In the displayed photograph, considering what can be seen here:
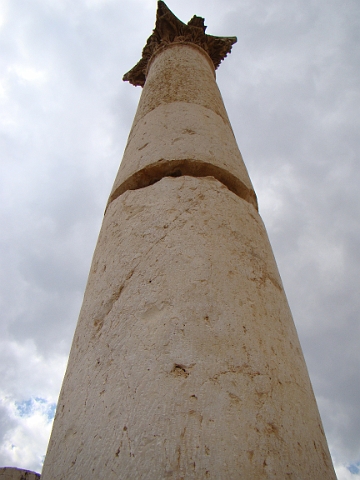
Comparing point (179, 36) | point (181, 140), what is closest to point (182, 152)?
point (181, 140)

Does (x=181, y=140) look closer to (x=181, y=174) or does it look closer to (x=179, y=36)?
(x=181, y=174)

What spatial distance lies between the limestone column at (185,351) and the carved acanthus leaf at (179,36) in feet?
10.6

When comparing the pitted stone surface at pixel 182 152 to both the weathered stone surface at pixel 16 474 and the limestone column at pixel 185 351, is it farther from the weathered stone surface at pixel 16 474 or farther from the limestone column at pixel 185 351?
the weathered stone surface at pixel 16 474

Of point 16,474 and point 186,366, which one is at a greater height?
point 186,366

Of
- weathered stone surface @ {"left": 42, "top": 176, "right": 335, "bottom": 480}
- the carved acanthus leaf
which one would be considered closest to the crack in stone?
weathered stone surface @ {"left": 42, "top": 176, "right": 335, "bottom": 480}

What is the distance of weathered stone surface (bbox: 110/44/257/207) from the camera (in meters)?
2.61

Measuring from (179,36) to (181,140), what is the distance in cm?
312

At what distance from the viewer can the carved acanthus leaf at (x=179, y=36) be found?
5121mm

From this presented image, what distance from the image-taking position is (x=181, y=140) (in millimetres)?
2764

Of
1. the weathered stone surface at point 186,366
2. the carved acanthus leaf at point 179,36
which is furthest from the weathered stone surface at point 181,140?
the carved acanthus leaf at point 179,36

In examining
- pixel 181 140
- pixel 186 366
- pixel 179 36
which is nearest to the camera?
pixel 186 366

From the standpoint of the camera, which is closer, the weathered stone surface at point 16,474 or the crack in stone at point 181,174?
the crack in stone at point 181,174

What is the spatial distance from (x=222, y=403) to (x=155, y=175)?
1.68 m

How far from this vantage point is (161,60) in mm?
4586
